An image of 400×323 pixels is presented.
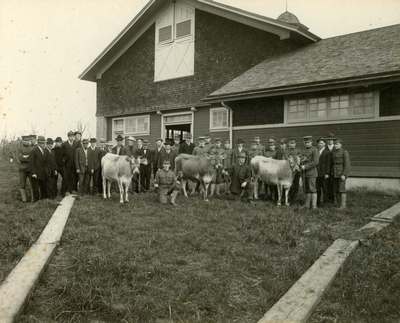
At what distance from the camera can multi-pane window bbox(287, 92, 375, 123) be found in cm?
1291

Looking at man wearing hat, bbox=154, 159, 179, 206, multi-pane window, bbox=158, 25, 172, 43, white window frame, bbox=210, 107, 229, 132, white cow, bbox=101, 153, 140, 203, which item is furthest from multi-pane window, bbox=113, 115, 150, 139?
man wearing hat, bbox=154, 159, 179, 206

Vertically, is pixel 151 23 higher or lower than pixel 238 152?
higher

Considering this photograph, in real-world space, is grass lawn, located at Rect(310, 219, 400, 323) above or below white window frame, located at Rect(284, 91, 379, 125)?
below

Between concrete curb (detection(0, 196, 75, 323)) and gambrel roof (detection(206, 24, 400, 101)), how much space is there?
326 inches

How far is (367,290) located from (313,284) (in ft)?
2.21

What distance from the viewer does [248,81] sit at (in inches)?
603

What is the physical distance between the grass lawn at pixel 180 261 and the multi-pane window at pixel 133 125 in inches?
434

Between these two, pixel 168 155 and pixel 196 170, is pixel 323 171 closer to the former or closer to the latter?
pixel 196 170

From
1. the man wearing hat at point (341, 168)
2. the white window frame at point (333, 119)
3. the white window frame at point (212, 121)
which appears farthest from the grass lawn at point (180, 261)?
the white window frame at point (212, 121)

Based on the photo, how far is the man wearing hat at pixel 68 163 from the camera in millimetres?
12703

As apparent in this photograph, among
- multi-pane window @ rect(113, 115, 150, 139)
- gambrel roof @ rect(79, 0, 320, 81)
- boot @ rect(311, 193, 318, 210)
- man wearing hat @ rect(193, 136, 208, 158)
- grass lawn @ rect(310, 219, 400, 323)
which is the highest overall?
gambrel roof @ rect(79, 0, 320, 81)

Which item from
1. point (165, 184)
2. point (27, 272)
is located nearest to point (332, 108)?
point (165, 184)

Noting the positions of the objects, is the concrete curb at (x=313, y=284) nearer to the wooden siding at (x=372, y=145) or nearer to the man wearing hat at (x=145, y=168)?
the wooden siding at (x=372, y=145)

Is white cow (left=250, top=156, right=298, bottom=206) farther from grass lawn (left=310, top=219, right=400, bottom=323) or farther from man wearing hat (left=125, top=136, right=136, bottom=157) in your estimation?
man wearing hat (left=125, top=136, right=136, bottom=157)
